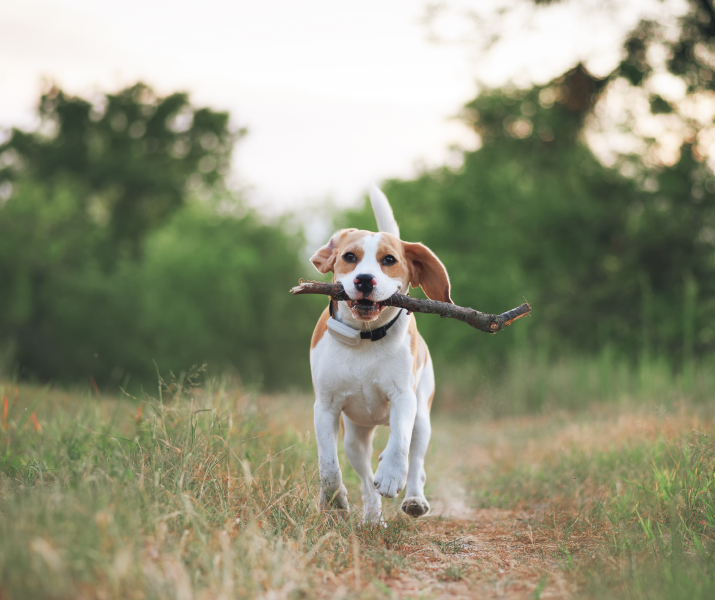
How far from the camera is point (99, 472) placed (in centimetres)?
326

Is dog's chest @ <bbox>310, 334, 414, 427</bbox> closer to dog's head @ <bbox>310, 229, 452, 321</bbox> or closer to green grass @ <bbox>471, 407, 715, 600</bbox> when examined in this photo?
dog's head @ <bbox>310, 229, 452, 321</bbox>

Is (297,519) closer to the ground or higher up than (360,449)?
closer to the ground

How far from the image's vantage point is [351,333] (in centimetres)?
412

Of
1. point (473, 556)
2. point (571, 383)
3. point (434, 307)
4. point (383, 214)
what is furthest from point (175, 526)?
point (571, 383)

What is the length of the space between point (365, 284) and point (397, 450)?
935mm

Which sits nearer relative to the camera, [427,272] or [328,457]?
[328,457]

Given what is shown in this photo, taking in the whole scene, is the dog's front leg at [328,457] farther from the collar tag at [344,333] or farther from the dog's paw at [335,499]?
the collar tag at [344,333]

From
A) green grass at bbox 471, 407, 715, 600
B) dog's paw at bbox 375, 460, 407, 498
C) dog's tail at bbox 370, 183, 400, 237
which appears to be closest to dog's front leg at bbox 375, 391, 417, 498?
dog's paw at bbox 375, 460, 407, 498

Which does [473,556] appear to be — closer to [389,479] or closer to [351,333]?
[389,479]

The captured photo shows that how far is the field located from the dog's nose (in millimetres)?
1108

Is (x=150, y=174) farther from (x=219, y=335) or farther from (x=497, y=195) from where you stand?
(x=497, y=195)

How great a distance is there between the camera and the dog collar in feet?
13.5

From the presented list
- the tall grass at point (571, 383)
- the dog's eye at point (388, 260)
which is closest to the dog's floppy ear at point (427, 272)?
the dog's eye at point (388, 260)

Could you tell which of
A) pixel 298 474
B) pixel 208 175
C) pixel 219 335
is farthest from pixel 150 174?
pixel 298 474
